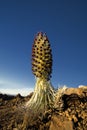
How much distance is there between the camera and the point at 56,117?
46.7 ft

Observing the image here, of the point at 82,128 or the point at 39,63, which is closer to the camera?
the point at 82,128

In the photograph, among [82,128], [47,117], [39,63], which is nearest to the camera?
[82,128]

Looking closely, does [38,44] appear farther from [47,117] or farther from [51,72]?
[47,117]

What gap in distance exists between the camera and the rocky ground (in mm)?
13914

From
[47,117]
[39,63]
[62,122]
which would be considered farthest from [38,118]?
[39,63]

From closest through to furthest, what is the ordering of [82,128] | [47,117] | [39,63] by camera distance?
1. [82,128]
2. [47,117]
3. [39,63]

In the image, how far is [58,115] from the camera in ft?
47.7

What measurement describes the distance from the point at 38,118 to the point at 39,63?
227cm

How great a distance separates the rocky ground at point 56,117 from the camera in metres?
13.9

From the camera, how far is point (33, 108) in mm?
15508

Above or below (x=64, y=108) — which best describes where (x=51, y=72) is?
above

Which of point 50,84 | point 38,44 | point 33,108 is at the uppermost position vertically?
point 38,44

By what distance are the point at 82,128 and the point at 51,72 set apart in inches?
124

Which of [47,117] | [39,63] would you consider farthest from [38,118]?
[39,63]
